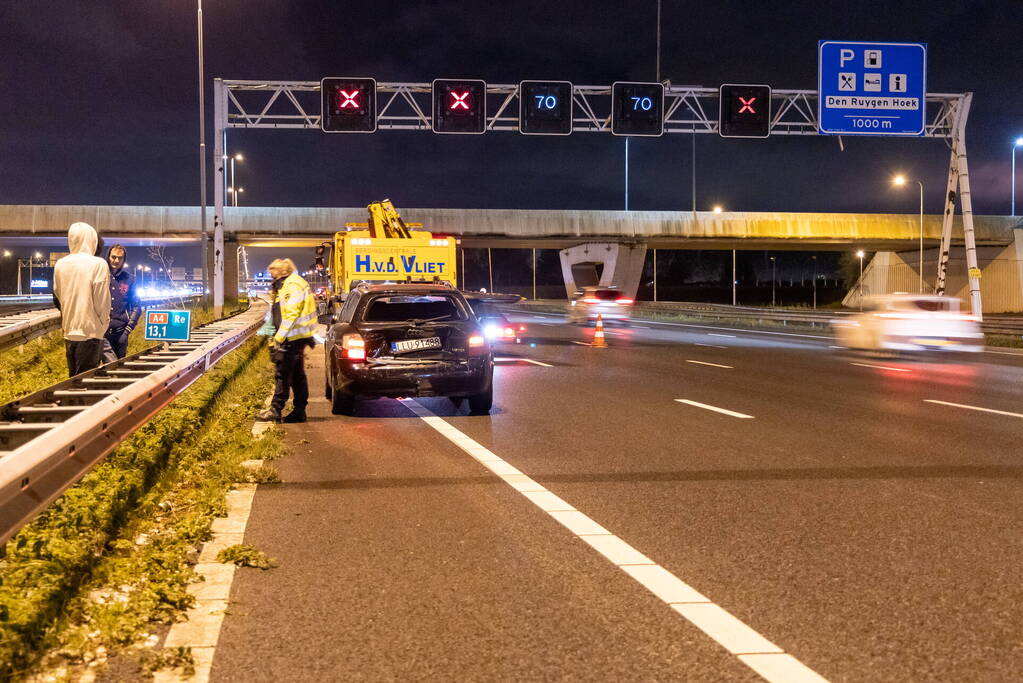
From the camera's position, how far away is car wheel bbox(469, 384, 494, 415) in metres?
12.3

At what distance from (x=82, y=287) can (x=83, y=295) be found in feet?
0.23

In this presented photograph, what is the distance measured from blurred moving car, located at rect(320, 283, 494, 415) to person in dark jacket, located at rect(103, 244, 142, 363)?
2.57 meters

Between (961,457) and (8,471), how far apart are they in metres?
7.41

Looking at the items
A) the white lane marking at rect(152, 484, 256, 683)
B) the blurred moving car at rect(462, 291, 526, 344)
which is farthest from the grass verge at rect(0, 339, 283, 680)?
the blurred moving car at rect(462, 291, 526, 344)

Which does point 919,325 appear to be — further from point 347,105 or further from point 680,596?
point 680,596

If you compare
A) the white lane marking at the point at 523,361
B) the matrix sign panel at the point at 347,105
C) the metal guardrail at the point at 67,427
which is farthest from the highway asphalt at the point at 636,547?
the matrix sign panel at the point at 347,105

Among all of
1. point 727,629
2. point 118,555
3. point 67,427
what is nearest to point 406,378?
point 118,555

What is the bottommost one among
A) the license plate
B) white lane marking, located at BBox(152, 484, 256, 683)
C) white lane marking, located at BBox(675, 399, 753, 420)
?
white lane marking, located at BBox(675, 399, 753, 420)

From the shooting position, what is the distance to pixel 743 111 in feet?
107

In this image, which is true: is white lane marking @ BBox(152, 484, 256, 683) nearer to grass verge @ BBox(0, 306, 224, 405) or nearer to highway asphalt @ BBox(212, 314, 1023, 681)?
highway asphalt @ BBox(212, 314, 1023, 681)

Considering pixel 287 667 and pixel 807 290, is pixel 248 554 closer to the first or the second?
pixel 287 667

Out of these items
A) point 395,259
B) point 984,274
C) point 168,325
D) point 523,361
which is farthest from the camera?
point 984,274

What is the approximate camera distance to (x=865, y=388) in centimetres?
1595

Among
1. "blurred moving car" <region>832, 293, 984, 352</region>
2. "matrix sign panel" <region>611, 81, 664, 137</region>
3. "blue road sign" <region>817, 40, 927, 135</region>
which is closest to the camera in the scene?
"blurred moving car" <region>832, 293, 984, 352</region>
